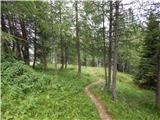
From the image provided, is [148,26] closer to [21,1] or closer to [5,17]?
[21,1]

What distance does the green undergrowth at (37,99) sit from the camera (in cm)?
1381

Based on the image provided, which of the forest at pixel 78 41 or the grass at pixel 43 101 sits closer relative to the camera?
the grass at pixel 43 101

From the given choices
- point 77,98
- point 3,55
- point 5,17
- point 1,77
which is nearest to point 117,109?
point 77,98

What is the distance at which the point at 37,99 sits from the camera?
50.8 feet

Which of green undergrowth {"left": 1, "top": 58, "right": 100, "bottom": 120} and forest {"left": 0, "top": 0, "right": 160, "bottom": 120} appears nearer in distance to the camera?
green undergrowth {"left": 1, "top": 58, "right": 100, "bottom": 120}

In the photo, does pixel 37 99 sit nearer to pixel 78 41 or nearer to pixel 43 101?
pixel 43 101

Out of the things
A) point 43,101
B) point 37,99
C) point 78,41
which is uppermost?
point 78,41

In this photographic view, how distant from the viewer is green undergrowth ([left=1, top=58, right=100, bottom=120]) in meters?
13.8

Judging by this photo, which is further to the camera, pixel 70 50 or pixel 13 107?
pixel 70 50

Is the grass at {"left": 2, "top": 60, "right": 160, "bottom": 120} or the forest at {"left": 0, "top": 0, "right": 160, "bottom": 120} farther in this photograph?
the forest at {"left": 0, "top": 0, "right": 160, "bottom": 120}

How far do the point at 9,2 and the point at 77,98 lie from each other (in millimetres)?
9236

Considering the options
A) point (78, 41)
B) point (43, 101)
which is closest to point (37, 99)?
point (43, 101)

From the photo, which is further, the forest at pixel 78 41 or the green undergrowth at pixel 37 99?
the forest at pixel 78 41

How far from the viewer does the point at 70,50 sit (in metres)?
37.4
